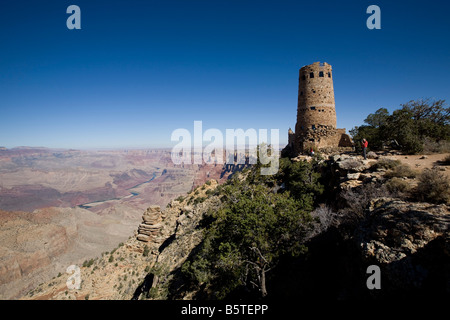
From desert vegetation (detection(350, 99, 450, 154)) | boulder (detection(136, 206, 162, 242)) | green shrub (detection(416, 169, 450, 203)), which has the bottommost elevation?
boulder (detection(136, 206, 162, 242))

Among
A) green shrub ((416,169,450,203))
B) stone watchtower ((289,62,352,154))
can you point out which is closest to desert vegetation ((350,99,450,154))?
stone watchtower ((289,62,352,154))

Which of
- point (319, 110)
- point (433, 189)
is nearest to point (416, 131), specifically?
point (319, 110)

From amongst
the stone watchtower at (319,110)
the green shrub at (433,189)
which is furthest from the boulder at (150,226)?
the green shrub at (433,189)

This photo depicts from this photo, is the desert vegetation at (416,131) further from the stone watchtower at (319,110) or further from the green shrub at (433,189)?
the green shrub at (433,189)

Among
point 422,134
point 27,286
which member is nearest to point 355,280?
point 422,134

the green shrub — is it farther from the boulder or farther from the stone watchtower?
the boulder

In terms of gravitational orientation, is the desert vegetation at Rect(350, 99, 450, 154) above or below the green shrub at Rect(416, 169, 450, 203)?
above
